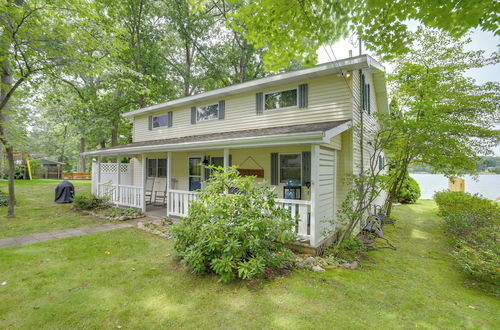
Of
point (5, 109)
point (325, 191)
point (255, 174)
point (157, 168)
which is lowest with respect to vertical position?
point (325, 191)

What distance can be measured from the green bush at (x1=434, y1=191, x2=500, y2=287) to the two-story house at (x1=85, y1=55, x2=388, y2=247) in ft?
8.46

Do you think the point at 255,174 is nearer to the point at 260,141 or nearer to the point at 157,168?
the point at 260,141

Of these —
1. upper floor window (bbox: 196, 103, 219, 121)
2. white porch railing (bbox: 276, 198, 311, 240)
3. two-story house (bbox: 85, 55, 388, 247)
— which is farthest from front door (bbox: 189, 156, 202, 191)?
white porch railing (bbox: 276, 198, 311, 240)

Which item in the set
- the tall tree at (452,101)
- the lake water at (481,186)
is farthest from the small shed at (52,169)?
the lake water at (481,186)

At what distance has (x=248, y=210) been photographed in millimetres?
3963

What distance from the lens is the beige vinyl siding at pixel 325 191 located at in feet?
16.3

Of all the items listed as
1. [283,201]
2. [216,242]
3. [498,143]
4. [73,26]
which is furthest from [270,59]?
[498,143]

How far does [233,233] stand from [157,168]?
8722mm

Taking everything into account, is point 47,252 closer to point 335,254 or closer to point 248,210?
point 248,210

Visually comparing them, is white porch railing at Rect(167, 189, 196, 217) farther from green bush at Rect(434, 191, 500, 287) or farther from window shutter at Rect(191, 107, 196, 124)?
green bush at Rect(434, 191, 500, 287)

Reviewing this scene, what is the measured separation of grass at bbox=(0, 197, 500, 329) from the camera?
2.74 metres

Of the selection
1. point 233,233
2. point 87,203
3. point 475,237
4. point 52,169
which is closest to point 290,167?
point 233,233

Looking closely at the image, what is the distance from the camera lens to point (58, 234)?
6.00 m

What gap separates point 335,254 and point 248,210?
8.18ft
